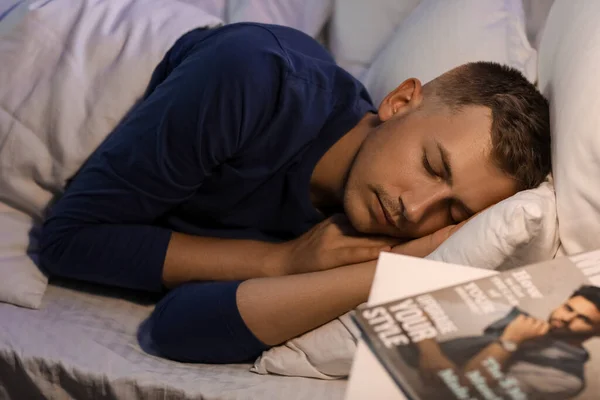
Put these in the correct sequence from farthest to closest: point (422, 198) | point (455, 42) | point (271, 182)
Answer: point (455, 42)
point (271, 182)
point (422, 198)

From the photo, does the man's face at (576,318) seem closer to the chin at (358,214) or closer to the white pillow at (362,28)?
the chin at (358,214)

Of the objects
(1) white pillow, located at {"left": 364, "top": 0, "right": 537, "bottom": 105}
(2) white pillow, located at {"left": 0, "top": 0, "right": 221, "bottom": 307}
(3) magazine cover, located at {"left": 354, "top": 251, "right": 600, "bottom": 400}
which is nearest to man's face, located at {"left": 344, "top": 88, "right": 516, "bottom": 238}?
(1) white pillow, located at {"left": 364, "top": 0, "right": 537, "bottom": 105}

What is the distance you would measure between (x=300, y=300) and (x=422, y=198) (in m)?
0.23

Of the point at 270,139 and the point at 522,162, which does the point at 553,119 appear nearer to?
the point at 522,162

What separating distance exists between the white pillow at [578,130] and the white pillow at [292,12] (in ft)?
2.11

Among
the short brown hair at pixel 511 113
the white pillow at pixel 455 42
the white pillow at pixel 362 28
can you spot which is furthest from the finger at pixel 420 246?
the white pillow at pixel 362 28

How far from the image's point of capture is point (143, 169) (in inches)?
40.6

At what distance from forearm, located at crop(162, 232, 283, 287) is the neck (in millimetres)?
142

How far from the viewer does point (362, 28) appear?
1519 millimetres

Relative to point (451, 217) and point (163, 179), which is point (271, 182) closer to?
point (163, 179)

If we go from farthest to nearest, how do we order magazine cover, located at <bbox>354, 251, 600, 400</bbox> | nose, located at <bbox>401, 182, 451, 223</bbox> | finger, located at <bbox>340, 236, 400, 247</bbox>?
finger, located at <bbox>340, 236, 400, 247</bbox> → nose, located at <bbox>401, 182, 451, 223</bbox> → magazine cover, located at <bbox>354, 251, 600, 400</bbox>

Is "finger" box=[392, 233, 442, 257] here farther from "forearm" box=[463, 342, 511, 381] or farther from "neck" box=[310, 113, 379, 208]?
"forearm" box=[463, 342, 511, 381]

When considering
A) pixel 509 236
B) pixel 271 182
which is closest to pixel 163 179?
pixel 271 182

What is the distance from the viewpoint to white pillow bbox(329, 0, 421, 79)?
4.96 feet
